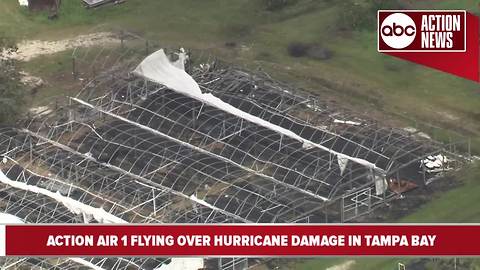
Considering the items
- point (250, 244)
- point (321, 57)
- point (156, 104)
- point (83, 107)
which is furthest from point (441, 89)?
point (250, 244)

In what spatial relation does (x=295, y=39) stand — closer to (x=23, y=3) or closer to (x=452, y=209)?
(x=23, y=3)

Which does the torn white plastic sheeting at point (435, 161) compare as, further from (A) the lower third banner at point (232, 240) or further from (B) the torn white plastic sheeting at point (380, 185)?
(A) the lower third banner at point (232, 240)

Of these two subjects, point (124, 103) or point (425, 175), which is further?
point (124, 103)

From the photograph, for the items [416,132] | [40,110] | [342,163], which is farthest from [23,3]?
[416,132]

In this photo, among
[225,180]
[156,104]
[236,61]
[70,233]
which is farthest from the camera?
[236,61]

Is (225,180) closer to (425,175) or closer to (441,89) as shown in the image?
(425,175)

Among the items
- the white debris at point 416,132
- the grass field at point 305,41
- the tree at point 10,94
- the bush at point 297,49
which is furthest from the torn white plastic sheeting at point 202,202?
the bush at point 297,49

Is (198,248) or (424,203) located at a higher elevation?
(198,248)
